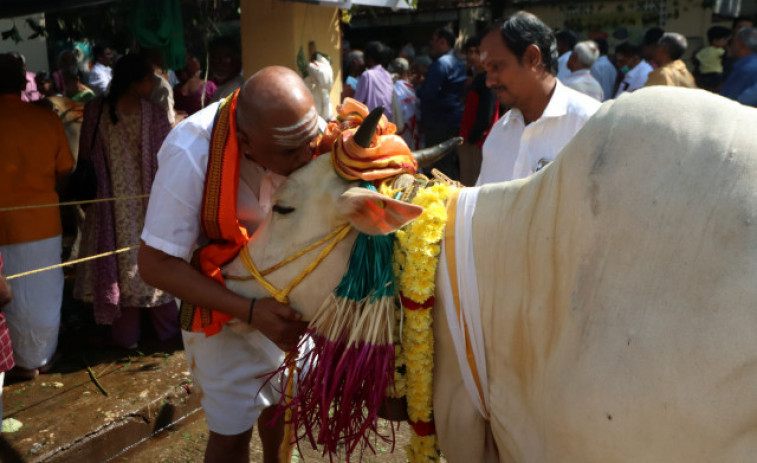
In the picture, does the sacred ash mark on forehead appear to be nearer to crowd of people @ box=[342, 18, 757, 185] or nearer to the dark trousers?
crowd of people @ box=[342, 18, 757, 185]

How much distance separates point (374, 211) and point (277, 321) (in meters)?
0.53

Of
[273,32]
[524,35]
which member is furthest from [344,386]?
[273,32]

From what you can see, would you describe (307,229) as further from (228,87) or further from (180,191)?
(228,87)

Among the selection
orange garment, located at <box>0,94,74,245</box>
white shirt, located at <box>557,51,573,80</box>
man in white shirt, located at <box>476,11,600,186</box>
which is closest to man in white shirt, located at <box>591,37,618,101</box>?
white shirt, located at <box>557,51,573,80</box>

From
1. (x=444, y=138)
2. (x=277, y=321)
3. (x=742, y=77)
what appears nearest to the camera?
(x=277, y=321)

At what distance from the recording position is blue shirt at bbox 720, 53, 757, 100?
6.26 meters

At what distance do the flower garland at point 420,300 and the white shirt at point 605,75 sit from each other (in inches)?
319

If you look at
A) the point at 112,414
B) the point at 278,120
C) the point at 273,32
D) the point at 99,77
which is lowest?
the point at 112,414

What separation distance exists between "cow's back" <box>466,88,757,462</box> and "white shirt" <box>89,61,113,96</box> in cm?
798

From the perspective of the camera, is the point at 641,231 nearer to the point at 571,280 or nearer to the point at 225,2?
the point at 571,280

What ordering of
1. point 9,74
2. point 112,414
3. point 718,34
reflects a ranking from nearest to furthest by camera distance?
point 112,414, point 9,74, point 718,34

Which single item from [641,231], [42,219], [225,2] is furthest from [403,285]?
[225,2]

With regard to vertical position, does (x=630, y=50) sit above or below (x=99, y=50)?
above

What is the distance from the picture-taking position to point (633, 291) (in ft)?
5.24
